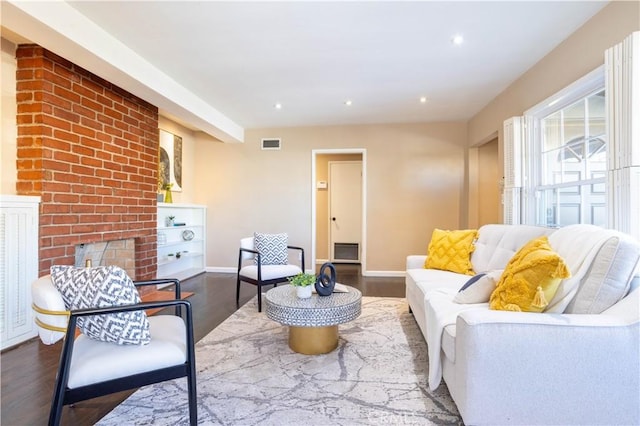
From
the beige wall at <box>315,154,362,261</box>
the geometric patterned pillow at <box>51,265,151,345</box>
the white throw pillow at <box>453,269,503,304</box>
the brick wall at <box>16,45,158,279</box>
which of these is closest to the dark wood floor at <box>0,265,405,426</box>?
the geometric patterned pillow at <box>51,265,151,345</box>

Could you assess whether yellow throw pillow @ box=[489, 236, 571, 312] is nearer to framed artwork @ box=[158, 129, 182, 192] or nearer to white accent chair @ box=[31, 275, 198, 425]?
white accent chair @ box=[31, 275, 198, 425]

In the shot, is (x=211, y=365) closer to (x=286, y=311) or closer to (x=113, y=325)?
(x=286, y=311)

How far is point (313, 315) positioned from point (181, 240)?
3.50m

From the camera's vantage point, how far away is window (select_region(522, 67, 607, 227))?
94.7 inches

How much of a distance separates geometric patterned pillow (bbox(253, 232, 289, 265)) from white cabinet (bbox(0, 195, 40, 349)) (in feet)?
6.48

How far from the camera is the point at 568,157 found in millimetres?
2785

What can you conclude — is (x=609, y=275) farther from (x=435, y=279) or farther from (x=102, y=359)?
(x=102, y=359)

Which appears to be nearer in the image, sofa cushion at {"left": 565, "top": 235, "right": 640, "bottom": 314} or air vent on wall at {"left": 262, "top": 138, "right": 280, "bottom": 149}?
sofa cushion at {"left": 565, "top": 235, "right": 640, "bottom": 314}

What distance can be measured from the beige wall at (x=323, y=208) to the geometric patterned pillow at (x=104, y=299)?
5180 mm

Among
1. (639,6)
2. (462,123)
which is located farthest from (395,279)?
(639,6)

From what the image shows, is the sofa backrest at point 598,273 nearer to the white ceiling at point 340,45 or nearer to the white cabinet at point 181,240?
the white ceiling at point 340,45

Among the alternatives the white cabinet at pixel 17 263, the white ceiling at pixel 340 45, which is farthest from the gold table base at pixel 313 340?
the white ceiling at pixel 340 45

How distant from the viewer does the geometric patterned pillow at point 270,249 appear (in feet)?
12.3

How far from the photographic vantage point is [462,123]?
4.95m
